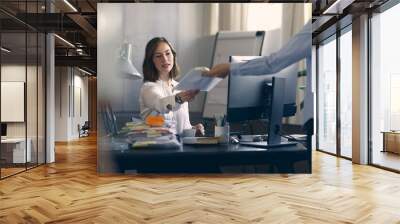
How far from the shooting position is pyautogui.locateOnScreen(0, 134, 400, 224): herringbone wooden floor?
154 inches

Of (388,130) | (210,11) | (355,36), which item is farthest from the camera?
(355,36)

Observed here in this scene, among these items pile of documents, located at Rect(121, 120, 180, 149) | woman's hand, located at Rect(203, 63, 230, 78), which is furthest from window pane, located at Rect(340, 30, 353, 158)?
pile of documents, located at Rect(121, 120, 180, 149)

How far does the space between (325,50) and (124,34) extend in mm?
6150

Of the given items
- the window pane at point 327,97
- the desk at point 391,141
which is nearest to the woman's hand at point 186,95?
the desk at point 391,141

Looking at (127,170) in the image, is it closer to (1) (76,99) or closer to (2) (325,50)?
(2) (325,50)

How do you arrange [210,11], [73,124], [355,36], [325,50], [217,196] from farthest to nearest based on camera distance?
[73,124] → [325,50] → [355,36] → [210,11] → [217,196]

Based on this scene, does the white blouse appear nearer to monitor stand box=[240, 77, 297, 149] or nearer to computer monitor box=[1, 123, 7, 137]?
monitor stand box=[240, 77, 297, 149]

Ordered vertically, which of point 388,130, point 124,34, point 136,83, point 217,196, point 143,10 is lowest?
point 217,196

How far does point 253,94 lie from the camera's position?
6.20 m

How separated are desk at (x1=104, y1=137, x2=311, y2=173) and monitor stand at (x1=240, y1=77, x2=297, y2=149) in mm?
90

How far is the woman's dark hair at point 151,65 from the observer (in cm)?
638

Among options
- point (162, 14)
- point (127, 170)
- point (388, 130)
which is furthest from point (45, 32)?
point (388, 130)

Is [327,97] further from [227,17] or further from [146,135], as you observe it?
[146,135]

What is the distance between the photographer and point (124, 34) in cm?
640
